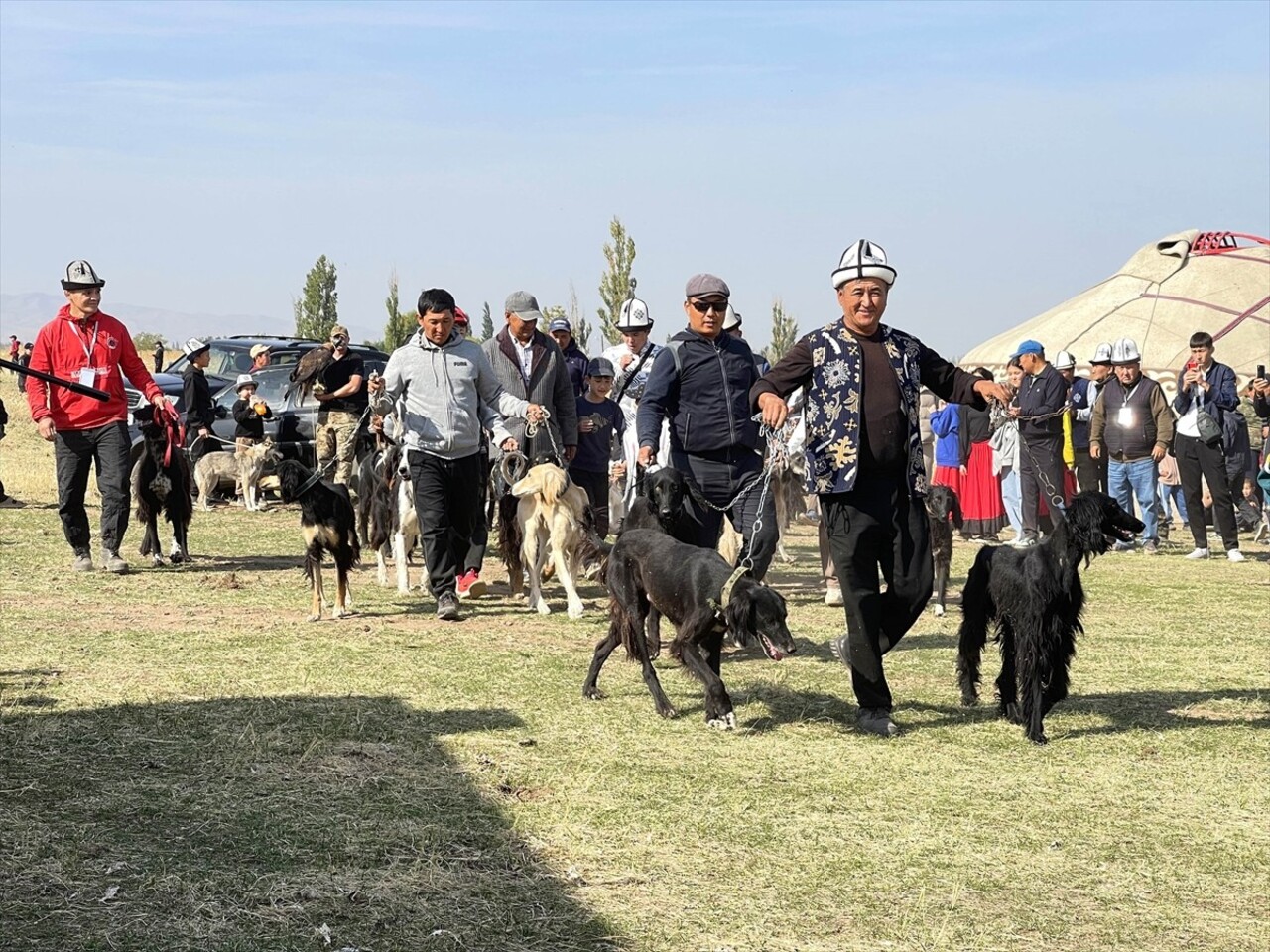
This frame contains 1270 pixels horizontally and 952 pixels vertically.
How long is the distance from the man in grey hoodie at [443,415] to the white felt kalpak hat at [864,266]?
3.42m

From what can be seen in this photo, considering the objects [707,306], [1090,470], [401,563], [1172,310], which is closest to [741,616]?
[707,306]

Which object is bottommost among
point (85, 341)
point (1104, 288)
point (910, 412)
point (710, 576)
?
point (710, 576)

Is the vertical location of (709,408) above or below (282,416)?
below

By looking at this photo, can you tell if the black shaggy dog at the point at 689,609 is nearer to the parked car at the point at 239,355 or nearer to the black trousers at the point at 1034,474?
the black trousers at the point at 1034,474

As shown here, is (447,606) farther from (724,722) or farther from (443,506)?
(724,722)

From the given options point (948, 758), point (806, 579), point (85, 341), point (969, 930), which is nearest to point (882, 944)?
point (969, 930)

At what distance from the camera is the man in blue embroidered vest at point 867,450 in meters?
6.71

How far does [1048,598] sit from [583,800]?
2.35 metres

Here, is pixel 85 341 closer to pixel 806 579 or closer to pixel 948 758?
pixel 806 579

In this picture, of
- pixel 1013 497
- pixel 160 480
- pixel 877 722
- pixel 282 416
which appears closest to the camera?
pixel 877 722

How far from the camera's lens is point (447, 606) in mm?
10125

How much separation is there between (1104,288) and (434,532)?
73.7 ft

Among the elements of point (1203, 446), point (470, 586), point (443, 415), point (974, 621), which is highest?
point (443, 415)

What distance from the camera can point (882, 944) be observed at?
14.0ft
